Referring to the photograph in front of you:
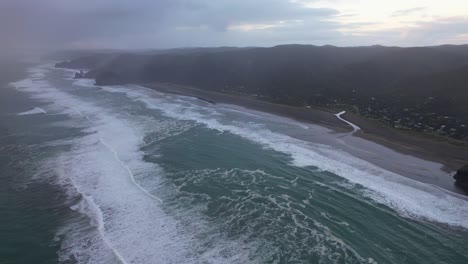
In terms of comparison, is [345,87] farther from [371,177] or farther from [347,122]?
[371,177]

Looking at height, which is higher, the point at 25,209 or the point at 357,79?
the point at 357,79

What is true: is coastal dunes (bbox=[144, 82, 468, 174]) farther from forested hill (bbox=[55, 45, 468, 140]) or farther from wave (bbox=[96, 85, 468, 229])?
wave (bbox=[96, 85, 468, 229])

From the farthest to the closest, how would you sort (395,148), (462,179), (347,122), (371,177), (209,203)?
(347,122)
(395,148)
(371,177)
(462,179)
(209,203)

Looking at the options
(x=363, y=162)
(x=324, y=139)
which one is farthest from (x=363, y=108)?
(x=363, y=162)

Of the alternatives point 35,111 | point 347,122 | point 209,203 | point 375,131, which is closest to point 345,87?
point 347,122

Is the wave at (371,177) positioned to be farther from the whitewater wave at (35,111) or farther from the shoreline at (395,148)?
the whitewater wave at (35,111)

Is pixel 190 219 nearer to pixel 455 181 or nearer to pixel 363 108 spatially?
pixel 455 181
